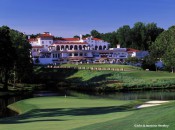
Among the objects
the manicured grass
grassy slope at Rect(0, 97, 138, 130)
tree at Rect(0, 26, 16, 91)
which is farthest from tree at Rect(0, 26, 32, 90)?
grassy slope at Rect(0, 97, 138, 130)

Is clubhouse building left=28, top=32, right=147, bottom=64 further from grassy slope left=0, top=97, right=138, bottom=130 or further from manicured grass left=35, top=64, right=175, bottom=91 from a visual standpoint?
grassy slope left=0, top=97, right=138, bottom=130

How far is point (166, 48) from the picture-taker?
10250 centimetres

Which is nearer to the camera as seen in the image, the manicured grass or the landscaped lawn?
the landscaped lawn

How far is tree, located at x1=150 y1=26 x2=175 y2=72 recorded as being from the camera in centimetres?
8738

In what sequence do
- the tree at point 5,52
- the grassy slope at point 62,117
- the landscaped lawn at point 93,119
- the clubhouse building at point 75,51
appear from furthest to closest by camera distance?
1. the clubhouse building at point 75,51
2. the tree at point 5,52
3. the grassy slope at point 62,117
4. the landscaped lawn at point 93,119

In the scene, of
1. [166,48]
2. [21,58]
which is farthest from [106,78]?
[21,58]

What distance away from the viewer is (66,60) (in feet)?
569

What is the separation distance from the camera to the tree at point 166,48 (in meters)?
87.4

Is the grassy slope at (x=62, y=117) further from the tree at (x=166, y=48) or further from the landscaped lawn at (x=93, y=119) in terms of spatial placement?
the tree at (x=166, y=48)

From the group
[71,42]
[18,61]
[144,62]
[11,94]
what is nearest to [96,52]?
[71,42]

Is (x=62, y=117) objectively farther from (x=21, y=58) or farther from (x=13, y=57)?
(x=21, y=58)

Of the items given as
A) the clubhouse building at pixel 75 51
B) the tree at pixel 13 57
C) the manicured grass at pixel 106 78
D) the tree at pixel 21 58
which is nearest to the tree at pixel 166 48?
the manicured grass at pixel 106 78

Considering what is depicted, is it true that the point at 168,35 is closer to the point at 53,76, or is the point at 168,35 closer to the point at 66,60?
the point at 53,76

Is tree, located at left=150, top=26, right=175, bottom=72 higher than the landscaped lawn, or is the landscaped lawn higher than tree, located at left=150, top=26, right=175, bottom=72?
tree, located at left=150, top=26, right=175, bottom=72
